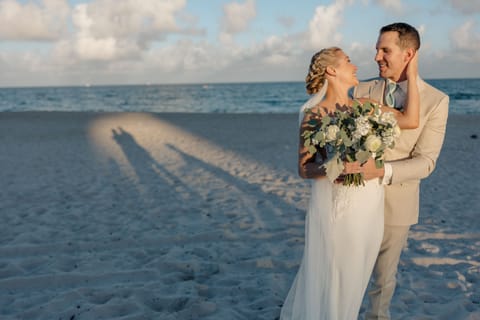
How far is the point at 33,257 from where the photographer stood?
16.7ft

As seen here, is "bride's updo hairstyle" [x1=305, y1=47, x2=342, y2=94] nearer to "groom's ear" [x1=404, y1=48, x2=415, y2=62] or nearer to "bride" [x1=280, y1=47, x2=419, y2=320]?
"bride" [x1=280, y1=47, x2=419, y2=320]

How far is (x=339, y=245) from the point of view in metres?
2.82

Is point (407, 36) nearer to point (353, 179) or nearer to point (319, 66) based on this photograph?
point (319, 66)

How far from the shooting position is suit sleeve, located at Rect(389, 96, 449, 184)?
8.38ft

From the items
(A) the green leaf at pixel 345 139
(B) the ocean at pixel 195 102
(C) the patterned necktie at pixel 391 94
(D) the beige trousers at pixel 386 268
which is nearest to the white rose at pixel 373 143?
(A) the green leaf at pixel 345 139

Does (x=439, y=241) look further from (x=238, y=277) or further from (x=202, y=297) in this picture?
(x=202, y=297)

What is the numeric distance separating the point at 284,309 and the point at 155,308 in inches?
53.2

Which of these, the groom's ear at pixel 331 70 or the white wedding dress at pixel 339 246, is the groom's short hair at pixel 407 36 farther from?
the white wedding dress at pixel 339 246

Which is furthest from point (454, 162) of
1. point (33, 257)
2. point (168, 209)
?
point (33, 257)

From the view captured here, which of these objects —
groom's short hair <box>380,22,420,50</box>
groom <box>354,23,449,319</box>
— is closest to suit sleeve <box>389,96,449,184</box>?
groom <box>354,23,449,319</box>

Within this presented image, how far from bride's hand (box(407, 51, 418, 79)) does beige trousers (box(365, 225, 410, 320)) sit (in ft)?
3.58

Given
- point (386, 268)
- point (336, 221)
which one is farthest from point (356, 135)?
point (386, 268)

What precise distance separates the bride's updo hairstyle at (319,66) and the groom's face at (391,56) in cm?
30

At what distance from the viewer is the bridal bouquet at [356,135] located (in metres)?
2.36
